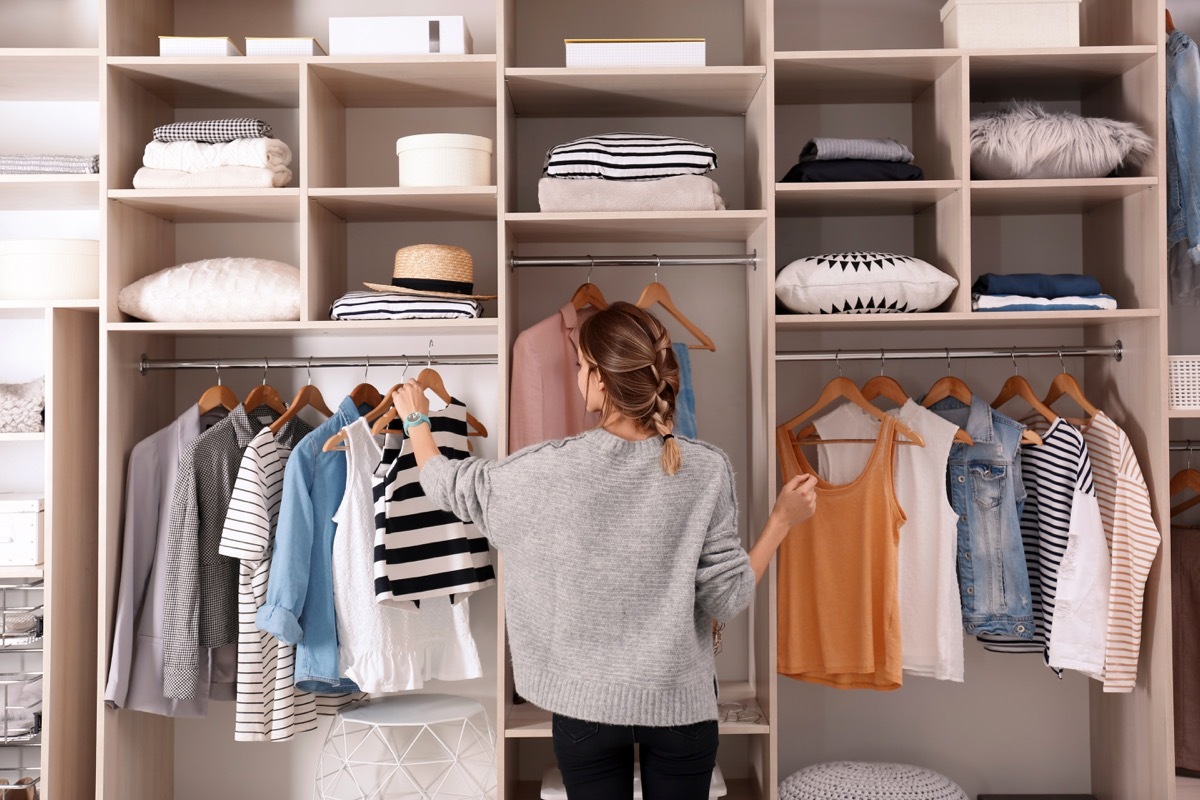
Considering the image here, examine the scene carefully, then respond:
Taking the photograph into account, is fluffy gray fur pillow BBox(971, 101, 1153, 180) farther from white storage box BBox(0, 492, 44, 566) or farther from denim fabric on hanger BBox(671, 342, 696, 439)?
white storage box BBox(0, 492, 44, 566)

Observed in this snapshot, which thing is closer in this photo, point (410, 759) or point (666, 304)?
point (666, 304)

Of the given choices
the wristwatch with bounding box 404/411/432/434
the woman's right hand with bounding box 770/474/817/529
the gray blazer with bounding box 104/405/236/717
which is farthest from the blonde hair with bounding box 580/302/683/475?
the gray blazer with bounding box 104/405/236/717

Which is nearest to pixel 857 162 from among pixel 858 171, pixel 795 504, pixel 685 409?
pixel 858 171

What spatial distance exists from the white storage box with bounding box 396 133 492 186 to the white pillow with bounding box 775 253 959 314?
87 centimetres

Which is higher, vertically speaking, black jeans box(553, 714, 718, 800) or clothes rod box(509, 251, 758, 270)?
clothes rod box(509, 251, 758, 270)

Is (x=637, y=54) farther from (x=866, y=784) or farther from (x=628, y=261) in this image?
(x=866, y=784)

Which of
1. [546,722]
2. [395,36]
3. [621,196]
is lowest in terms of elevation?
[546,722]

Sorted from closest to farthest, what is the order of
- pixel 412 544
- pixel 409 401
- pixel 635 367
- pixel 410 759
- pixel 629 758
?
pixel 635 367, pixel 629 758, pixel 409 401, pixel 412 544, pixel 410 759

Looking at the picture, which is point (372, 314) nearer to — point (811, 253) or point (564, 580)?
point (564, 580)

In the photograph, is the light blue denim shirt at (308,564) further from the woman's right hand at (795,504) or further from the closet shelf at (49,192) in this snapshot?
the woman's right hand at (795,504)

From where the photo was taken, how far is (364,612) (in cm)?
248

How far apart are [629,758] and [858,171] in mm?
1535

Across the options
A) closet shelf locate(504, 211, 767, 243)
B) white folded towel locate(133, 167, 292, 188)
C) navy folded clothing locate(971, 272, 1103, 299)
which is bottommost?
navy folded clothing locate(971, 272, 1103, 299)

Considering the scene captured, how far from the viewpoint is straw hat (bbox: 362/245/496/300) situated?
98.6 inches
